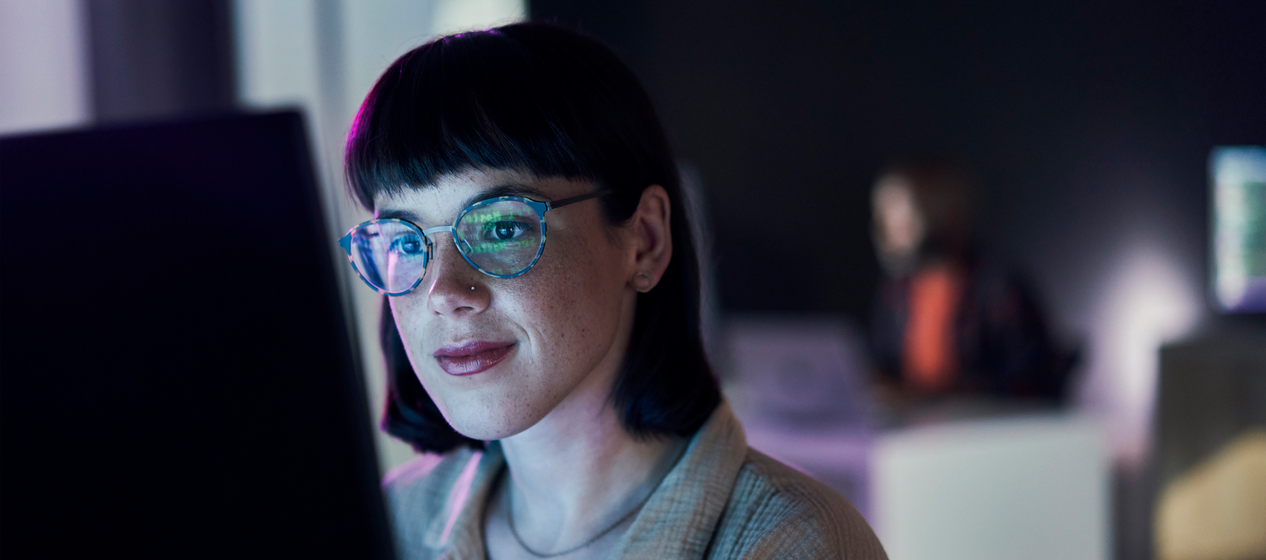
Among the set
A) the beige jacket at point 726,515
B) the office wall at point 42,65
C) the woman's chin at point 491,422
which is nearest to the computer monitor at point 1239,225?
the beige jacket at point 726,515

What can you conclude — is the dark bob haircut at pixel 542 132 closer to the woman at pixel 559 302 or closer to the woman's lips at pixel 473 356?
the woman at pixel 559 302

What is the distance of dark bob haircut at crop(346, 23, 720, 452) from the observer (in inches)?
28.7

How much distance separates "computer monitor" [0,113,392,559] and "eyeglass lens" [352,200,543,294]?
27 cm

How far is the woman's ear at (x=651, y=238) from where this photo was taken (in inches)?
34.0

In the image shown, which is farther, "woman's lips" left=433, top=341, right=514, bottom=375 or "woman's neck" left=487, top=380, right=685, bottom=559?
"woman's neck" left=487, top=380, right=685, bottom=559

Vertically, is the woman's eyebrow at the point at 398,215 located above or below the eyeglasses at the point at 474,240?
above

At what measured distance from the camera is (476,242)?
0.72 metres

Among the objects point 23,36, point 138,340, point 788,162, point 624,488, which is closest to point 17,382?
point 138,340

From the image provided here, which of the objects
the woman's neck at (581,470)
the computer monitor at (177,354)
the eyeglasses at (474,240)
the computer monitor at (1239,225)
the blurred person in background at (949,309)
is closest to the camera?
the computer monitor at (177,354)

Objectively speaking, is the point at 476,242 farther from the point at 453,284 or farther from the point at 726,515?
the point at 726,515

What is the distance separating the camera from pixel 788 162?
4402 millimetres

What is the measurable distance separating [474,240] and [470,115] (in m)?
0.11

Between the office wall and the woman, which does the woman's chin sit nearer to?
the woman

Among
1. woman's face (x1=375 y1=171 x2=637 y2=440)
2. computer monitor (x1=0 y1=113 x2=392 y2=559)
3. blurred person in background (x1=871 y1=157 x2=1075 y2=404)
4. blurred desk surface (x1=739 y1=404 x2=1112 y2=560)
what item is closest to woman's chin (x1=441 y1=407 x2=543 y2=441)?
woman's face (x1=375 y1=171 x2=637 y2=440)
